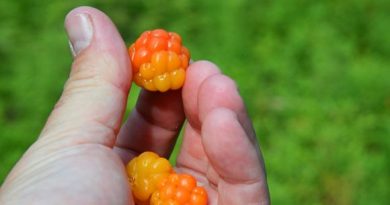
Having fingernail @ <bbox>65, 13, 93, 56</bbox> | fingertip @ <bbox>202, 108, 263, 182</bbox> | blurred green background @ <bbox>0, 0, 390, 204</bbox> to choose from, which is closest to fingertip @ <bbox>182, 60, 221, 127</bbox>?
fingertip @ <bbox>202, 108, 263, 182</bbox>

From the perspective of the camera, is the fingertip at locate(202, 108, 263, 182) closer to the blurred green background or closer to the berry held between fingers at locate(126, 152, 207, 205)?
the berry held between fingers at locate(126, 152, 207, 205)

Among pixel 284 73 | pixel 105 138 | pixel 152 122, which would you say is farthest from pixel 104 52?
pixel 284 73

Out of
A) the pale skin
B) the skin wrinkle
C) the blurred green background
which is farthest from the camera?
the blurred green background

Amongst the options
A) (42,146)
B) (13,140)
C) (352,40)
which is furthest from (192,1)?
(42,146)

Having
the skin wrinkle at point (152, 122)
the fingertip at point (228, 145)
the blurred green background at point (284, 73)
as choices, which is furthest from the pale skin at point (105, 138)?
the blurred green background at point (284, 73)

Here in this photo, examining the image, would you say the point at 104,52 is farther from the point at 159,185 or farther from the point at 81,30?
the point at 159,185

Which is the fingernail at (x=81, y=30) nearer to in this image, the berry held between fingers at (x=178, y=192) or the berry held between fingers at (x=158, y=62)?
the berry held between fingers at (x=158, y=62)
